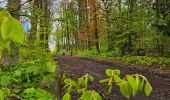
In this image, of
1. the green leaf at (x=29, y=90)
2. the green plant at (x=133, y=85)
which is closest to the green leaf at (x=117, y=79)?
the green plant at (x=133, y=85)

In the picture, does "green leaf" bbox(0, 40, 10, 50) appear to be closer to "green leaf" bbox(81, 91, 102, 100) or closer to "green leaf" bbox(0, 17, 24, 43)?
"green leaf" bbox(0, 17, 24, 43)

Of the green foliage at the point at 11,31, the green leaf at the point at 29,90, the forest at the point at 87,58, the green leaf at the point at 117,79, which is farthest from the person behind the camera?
the green leaf at the point at 29,90

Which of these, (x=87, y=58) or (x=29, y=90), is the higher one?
(x=29, y=90)

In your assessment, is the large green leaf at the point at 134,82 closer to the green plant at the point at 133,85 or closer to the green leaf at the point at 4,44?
the green plant at the point at 133,85

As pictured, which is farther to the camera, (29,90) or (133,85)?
(29,90)

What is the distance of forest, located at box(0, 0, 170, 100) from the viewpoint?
236 cm

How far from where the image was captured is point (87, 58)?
3719cm

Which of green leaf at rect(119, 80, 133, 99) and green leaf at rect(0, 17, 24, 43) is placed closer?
green leaf at rect(0, 17, 24, 43)

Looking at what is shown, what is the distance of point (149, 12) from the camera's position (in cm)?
3081

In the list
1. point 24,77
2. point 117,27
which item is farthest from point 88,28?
point 24,77

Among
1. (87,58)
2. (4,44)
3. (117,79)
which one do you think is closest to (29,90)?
(117,79)

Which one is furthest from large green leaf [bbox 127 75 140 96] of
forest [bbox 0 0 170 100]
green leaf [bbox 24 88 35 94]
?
green leaf [bbox 24 88 35 94]

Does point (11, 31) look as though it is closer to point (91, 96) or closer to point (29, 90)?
point (91, 96)

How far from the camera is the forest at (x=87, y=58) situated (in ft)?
7.73
